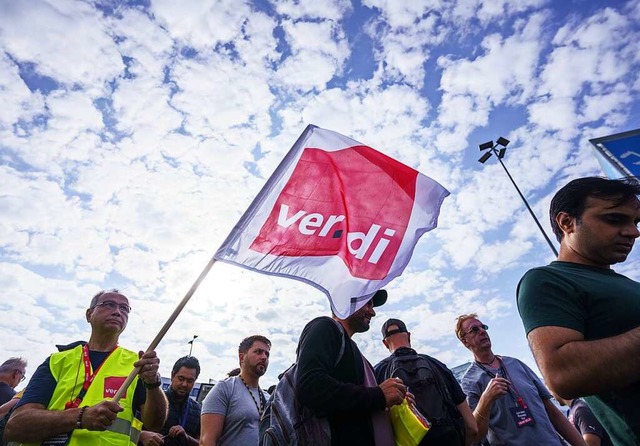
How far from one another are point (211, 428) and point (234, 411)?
0.88 feet

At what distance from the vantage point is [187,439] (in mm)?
4594

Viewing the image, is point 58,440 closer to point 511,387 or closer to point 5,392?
point 511,387

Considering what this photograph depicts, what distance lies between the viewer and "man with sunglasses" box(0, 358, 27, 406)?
5924 millimetres

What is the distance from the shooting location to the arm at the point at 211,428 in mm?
3818

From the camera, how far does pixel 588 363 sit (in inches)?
57.2

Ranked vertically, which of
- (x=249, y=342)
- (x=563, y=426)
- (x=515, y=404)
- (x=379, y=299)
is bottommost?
(x=563, y=426)

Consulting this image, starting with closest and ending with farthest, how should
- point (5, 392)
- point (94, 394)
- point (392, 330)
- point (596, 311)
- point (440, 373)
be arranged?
point (596, 311)
point (94, 394)
point (440, 373)
point (392, 330)
point (5, 392)

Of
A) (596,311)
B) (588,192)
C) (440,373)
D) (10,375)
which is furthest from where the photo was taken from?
(10,375)

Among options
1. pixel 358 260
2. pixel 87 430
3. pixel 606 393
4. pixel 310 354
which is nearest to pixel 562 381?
pixel 606 393

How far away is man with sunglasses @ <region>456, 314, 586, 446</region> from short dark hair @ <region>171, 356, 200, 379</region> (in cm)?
336

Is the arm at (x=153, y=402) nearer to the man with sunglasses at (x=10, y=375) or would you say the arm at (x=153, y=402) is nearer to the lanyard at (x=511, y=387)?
the lanyard at (x=511, y=387)

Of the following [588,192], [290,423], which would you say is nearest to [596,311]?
→ [588,192]

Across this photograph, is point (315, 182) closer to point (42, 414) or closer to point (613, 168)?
point (42, 414)

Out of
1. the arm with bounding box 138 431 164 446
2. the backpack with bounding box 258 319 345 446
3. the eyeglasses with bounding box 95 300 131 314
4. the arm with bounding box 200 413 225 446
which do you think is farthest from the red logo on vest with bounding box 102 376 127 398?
the backpack with bounding box 258 319 345 446
